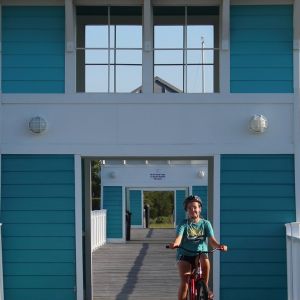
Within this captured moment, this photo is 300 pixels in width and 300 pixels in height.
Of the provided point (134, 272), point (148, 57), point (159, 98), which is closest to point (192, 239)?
point (159, 98)

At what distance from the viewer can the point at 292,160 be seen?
1031 cm

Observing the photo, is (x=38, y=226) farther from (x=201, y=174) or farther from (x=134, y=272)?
(x=201, y=174)

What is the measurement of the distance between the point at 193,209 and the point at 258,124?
2.37m

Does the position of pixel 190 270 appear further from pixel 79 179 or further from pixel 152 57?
pixel 152 57

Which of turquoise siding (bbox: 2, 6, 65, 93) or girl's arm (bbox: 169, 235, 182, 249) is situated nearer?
girl's arm (bbox: 169, 235, 182, 249)

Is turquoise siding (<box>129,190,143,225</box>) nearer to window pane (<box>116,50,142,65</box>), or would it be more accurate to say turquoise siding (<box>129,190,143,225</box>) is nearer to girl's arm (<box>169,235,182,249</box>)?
window pane (<box>116,50,142,65</box>)

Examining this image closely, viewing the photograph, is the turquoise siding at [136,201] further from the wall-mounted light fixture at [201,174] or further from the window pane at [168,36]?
the window pane at [168,36]

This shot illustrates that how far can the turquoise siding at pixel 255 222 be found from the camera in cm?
1021

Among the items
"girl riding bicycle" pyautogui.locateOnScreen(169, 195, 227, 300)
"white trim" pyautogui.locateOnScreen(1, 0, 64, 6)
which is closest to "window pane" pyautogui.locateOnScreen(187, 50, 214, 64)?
"white trim" pyautogui.locateOnScreen(1, 0, 64, 6)

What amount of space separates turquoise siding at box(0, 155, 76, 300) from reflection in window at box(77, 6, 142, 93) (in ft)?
3.67

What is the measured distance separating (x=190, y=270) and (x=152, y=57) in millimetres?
3137

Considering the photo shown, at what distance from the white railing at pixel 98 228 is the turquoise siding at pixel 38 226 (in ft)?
38.8

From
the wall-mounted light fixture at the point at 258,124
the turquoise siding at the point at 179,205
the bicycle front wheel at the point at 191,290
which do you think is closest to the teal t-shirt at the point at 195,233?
the bicycle front wheel at the point at 191,290

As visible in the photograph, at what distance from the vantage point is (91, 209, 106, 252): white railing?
22.9 metres
